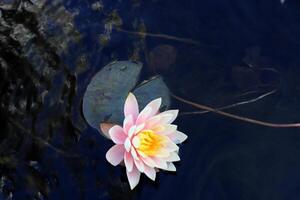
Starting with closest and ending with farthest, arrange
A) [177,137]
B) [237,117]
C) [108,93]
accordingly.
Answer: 1. [177,137]
2. [108,93]
3. [237,117]

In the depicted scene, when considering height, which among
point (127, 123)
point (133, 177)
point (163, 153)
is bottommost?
point (133, 177)

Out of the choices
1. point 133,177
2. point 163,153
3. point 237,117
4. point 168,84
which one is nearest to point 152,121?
point 163,153

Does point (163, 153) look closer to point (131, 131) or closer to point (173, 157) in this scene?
point (173, 157)

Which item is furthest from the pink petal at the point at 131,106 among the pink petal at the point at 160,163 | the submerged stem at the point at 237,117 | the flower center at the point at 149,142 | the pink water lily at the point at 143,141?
the submerged stem at the point at 237,117

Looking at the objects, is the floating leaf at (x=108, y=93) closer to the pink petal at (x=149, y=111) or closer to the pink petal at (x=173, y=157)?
the pink petal at (x=149, y=111)

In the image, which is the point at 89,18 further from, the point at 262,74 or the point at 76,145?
the point at 262,74

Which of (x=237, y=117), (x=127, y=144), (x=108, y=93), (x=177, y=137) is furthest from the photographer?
(x=237, y=117)

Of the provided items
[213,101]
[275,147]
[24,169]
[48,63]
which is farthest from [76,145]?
[275,147]
